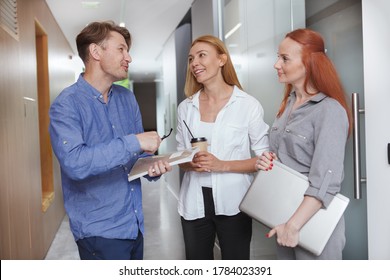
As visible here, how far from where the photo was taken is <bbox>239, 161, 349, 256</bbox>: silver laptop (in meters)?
1.15

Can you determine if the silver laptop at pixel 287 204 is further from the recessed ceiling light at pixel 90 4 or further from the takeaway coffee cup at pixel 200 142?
the recessed ceiling light at pixel 90 4

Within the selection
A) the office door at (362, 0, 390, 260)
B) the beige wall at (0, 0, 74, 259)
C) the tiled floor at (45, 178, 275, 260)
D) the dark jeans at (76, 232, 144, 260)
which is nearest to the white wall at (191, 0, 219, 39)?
the beige wall at (0, 0, 74, 259)

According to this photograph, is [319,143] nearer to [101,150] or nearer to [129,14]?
[101,150]

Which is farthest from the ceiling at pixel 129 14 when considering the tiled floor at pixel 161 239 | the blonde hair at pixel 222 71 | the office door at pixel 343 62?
the blonde hair at pixel 222 71

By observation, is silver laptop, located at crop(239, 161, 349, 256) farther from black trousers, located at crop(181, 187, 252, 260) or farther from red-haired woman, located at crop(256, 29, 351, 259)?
black trousers, located at crop(181, 187, 252, 260)

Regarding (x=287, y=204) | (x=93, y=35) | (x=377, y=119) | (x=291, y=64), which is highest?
(x=93, y=35)

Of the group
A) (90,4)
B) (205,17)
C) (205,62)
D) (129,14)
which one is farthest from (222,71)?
(129,14)

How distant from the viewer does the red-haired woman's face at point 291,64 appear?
4.09 feet

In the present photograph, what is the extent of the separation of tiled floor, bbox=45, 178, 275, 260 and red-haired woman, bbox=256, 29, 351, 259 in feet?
2.95

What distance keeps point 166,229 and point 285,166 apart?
2920 millimetres

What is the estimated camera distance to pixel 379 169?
1.42m

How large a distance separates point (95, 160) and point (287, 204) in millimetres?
550

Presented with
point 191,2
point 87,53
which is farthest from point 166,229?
point 87,53

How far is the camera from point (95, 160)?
1.14 m
